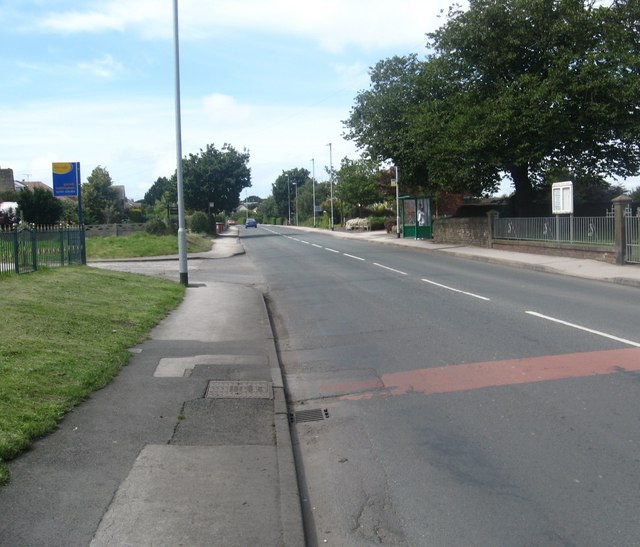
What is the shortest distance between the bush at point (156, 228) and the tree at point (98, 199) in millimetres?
20580

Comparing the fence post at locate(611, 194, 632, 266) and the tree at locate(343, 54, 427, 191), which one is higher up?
the tree at locate(343, 54, 427, 191)

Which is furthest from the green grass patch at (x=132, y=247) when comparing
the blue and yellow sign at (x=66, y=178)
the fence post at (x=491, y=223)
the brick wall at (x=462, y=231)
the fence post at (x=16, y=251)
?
the fence post at (x=16, y=251)

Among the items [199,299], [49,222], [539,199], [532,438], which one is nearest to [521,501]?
[532,438]

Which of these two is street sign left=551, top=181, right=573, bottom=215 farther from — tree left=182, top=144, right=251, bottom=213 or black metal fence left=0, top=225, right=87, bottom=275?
tree left=182, top=144, right=251, bottom=213

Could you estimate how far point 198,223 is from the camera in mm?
56406

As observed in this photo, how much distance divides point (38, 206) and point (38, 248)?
35.1 metres

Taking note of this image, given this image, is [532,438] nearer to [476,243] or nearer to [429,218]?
[476,243]

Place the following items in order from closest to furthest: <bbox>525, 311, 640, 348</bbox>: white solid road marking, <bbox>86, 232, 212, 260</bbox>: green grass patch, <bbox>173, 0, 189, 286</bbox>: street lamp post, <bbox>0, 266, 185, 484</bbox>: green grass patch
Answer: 1. <bbox>0, 266, 185, 484</bbox>: green grass patch
2. <bbox>525, 311, 640, 348</bbox>: white solid road marking
3. <bbox>173, 0, 189, 286</bbox>: street lamp post
4. <bbox>86, 232, 212, 260</bbox>: green grass patch

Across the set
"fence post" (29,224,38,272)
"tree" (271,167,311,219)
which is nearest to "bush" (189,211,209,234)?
"fence post" (29,224,38,272)

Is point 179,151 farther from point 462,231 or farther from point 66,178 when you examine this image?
point 462,231

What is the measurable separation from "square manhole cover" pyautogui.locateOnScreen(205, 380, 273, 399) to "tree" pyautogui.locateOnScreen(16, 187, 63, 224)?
4485 cm

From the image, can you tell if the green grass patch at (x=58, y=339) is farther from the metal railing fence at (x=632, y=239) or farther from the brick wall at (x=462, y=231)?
the brick wall at (x=462, y=231)

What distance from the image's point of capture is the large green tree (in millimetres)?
25766

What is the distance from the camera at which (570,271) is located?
20359 mm
